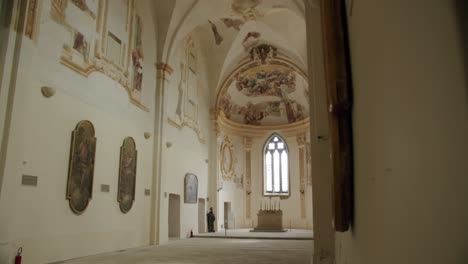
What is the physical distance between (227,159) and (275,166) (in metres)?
4.12

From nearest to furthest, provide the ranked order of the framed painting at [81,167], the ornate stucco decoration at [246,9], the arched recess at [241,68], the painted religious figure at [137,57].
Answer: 1. the framed painting at [81,167]
2. the painted religious figure at [137,57]
3. the ornate stucco decoration at [246,9]
4. the arched recess at [241,68]

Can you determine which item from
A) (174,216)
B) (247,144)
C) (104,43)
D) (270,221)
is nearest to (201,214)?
(174,216)

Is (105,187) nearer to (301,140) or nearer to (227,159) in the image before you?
(227,159)

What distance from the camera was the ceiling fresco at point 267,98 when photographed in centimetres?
2483

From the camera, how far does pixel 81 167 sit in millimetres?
9281

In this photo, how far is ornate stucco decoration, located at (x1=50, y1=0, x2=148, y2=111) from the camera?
9.15m

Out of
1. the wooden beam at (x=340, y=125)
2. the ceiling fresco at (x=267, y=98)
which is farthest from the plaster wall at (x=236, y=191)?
the wooden beam at (x=340, y=125)

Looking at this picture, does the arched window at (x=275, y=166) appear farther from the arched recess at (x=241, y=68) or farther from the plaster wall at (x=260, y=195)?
the arched recess at (x=241, y=68)

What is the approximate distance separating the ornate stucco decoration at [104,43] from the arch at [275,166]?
15.1 metres

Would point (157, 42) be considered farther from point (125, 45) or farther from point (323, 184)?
point (323, 184)

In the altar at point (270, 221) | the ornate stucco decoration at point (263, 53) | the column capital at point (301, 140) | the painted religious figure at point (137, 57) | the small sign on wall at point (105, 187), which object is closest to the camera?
the small sign on wall at point (105, 187)

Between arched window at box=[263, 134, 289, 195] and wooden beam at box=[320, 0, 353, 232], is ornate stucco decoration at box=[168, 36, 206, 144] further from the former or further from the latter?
wooden beam at box=[320, 0, 353, 232]

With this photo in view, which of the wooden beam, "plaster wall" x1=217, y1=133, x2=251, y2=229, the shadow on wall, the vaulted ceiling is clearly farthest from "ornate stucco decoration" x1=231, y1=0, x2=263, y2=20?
the shadow on wall

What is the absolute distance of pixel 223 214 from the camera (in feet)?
74.5
